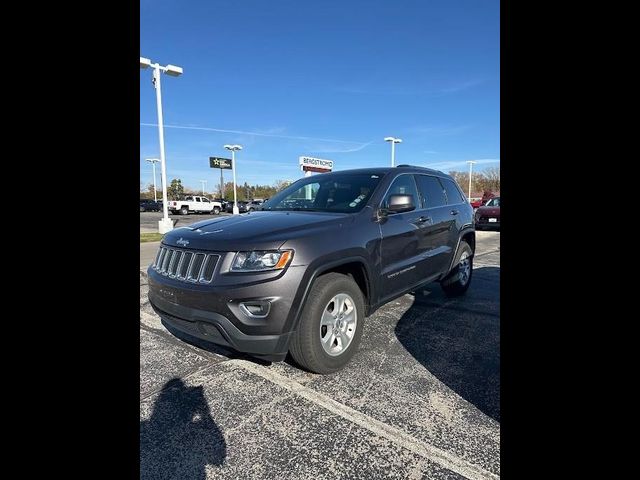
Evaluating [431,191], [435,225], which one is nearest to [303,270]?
[435,225]

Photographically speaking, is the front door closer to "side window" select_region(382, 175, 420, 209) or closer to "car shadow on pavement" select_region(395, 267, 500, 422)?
"side window" select_region(382, 175, 420, 209)

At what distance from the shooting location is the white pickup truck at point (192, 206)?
3816 cm

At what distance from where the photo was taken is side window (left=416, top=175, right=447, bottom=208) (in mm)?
4605

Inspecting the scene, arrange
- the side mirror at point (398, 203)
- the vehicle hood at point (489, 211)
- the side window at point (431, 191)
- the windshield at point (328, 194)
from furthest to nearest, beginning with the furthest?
1. the vehicle hood at point (489, 211)
2. the side window at point (431, 191)
3. the windshield at point (328, 194)
4. the side mirror at point (398, 203)

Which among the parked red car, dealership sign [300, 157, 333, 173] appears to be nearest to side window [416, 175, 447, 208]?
the parked red car

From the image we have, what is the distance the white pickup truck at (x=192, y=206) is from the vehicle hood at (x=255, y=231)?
3658cm

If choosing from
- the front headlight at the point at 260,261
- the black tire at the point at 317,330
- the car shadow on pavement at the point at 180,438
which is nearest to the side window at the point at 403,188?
the black tire at the point at 317,330

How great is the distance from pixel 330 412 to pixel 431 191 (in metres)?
3.13

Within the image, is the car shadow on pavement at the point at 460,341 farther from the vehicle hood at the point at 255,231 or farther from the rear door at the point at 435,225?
the vehicle hood at the point at 255,231

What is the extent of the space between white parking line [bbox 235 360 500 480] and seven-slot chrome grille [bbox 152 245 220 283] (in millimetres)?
984

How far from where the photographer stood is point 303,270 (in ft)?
9.12
